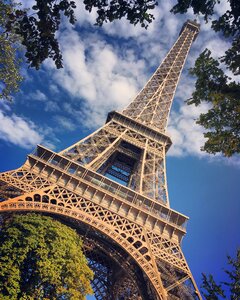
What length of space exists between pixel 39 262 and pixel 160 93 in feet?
89.6

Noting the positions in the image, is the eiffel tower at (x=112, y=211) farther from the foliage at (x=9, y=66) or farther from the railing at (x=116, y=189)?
the foliage at (x=9, y=66)

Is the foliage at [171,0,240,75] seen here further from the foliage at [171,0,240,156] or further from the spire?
the spire

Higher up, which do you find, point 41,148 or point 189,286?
point 41,148

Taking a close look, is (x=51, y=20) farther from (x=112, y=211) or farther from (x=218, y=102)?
(x=112, y=211)

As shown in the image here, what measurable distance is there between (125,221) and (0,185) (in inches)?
346

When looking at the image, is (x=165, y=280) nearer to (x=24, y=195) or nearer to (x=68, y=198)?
(x=68, y=198)

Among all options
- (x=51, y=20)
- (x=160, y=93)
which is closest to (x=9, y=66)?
(x=51, y=20)

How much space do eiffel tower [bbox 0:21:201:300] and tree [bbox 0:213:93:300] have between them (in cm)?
120

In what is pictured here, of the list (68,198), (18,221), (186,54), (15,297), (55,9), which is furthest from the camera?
(186,54)

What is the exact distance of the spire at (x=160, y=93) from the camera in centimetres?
3228

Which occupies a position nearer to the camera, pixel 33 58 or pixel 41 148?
pixel 33 58

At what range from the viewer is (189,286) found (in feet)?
54.7

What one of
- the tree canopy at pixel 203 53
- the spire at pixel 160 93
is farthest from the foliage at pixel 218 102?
the spire at pixel 160 93

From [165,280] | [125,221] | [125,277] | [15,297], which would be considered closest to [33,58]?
[15,297]
